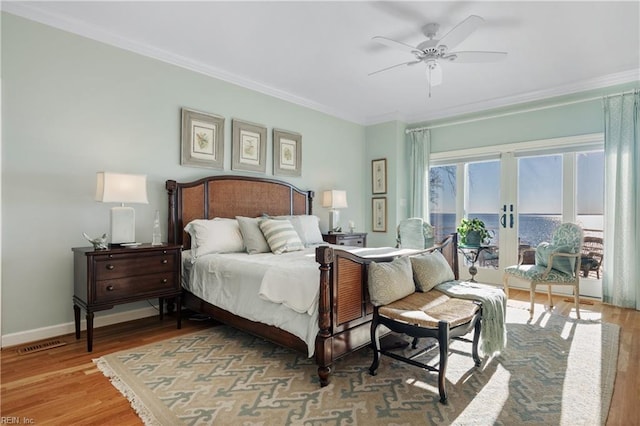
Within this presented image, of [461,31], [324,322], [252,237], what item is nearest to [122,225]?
[252,237]

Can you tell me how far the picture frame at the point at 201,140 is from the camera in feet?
12.6

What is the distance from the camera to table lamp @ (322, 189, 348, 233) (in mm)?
5219

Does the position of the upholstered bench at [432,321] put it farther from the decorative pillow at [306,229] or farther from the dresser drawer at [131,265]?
the dresser drawer at [131,265]

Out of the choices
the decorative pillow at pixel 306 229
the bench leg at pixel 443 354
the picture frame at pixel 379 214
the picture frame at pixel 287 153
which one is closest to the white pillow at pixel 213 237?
the decorative pillow at pixel 306 229

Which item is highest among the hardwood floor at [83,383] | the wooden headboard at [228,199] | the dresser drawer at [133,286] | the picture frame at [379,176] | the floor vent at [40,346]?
the picture frame at [379,176]

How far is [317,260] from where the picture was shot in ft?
7.22

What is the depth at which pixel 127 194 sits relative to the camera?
118 inches

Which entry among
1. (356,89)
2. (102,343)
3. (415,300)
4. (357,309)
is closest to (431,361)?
(415,300)

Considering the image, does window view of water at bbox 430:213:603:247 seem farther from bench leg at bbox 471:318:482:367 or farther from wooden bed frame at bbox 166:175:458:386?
bench leg at bbox 471:318:482:367

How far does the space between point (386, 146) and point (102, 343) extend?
4.92 metres

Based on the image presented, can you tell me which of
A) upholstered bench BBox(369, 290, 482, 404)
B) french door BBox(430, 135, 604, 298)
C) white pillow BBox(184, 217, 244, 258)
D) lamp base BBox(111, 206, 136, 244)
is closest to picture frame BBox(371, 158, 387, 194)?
french door BBox(430, 135, 604, 298)

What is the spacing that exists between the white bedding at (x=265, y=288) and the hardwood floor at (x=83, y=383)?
1.98 ft

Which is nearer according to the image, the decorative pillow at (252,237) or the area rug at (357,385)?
the area rug at (357,385)

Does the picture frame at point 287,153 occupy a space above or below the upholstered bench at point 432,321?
above
